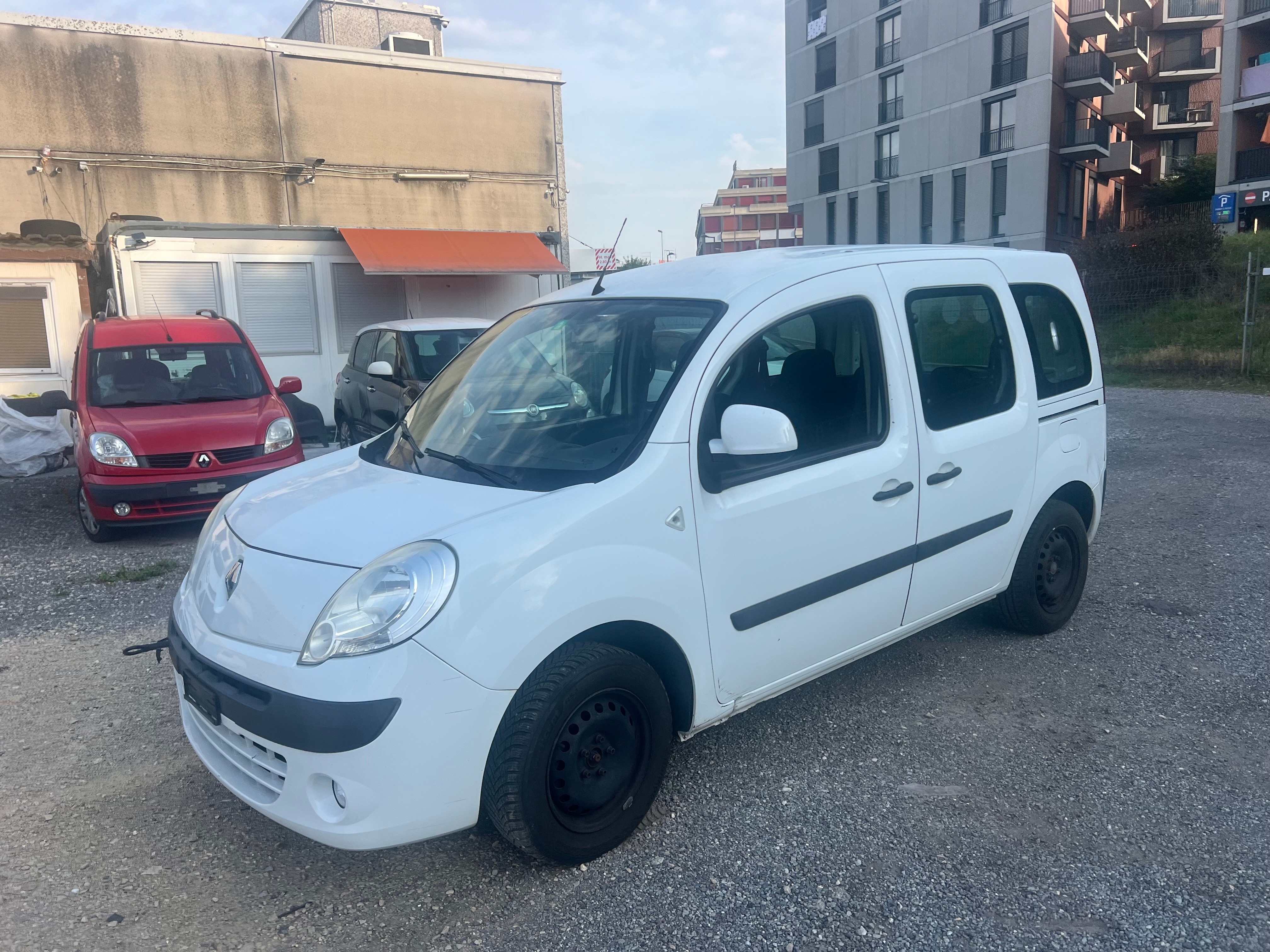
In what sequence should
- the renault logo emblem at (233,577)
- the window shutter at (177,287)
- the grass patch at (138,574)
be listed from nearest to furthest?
the renault logo emblem at (233,577)
the grass patch at (138,574)
the window shutter at (177,287)

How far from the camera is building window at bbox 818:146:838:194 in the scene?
45.6 metres

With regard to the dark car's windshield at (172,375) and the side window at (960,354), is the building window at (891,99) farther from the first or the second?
the side window at (960,354)

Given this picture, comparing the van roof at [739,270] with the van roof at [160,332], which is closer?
the van roof at [739,270]

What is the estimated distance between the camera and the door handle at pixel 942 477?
12.0ft

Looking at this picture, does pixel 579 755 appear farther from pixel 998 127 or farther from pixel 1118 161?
pixel 1118 161

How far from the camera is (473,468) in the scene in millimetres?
3145

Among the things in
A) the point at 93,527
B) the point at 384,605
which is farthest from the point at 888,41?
the point at 384,605

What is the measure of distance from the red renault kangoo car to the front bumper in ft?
16.5

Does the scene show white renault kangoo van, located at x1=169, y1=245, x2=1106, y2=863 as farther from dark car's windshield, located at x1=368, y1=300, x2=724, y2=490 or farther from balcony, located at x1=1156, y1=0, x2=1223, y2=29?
balcony, located at x1=1156, y1=0, x2=1223, y2=29

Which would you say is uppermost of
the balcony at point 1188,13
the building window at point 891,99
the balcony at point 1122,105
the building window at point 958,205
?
the balcony at point 1188,13

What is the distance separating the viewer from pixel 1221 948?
2455 millimetres

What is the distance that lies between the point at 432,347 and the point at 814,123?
4122 cm

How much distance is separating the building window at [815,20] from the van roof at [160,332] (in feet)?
144

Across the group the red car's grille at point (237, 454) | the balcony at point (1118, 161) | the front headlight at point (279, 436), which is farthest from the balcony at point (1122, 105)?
the red car's grille at point (237, 454)
